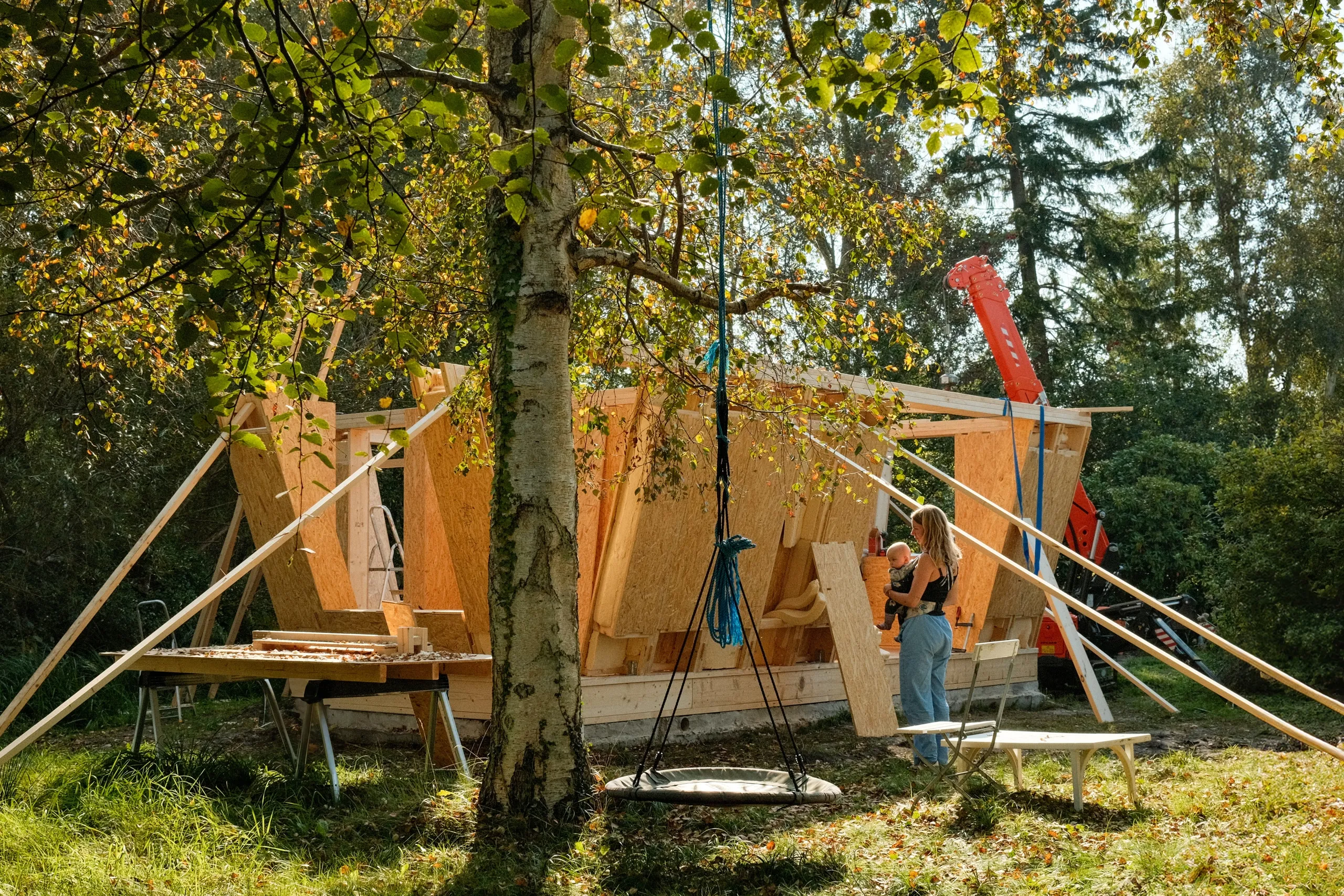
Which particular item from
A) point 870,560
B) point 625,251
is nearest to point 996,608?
point 870,560

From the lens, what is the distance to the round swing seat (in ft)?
15.3

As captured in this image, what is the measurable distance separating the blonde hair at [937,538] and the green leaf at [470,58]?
4.84 metres

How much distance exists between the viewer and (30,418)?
1188cm

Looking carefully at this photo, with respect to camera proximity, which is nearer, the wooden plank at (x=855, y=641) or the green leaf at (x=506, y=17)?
the green leaf at (x=506, y=17)

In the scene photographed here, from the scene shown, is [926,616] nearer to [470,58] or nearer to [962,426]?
[962,426]

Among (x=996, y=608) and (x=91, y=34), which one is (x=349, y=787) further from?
(x=996, y=608)

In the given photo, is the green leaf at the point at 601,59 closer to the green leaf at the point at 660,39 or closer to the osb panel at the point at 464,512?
the green leaf at the point at 660,39

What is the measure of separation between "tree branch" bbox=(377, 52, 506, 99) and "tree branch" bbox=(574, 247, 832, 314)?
0.84 m

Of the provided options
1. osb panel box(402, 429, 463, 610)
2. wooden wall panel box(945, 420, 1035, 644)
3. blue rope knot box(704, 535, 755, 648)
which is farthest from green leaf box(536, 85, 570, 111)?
wooden wall panel box(945, 420, 1035, 644)

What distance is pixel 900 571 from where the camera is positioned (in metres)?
7.58

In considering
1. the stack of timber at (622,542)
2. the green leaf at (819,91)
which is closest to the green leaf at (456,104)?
the green leaf at (819,91)

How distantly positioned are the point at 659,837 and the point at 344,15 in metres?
3.92

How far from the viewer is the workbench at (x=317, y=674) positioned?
584 centimetres

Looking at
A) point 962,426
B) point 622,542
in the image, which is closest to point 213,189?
point 622,542
